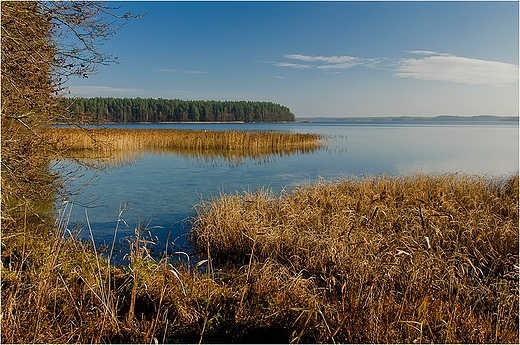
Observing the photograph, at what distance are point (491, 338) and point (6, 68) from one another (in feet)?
17.0

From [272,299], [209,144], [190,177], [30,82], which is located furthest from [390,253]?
[209,144]

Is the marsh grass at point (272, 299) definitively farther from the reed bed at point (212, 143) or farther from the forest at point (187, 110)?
the forest at point (187, 110)

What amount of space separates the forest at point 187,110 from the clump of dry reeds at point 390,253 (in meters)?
68.0

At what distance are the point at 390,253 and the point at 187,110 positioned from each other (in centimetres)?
8852

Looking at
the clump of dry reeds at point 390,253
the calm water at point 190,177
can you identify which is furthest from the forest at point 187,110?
the clump of dry reeds at point 390,253

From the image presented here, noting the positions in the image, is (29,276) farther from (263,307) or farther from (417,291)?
(417,291)

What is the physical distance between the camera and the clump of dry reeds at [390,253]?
3031mm

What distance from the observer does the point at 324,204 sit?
788 centimetres

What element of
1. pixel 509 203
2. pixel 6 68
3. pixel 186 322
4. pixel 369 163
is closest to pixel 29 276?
pixel 186 322

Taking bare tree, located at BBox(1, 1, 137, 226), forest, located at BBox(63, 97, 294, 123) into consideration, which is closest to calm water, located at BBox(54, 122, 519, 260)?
bare tree, located at BBox(1, 1, 137, 226)

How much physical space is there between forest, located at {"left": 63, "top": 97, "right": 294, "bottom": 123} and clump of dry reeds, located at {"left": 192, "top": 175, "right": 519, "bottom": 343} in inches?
2676

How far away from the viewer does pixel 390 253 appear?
131 inches

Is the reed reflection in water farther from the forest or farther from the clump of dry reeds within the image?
the forest

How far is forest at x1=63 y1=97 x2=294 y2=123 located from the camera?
78.8 metres
